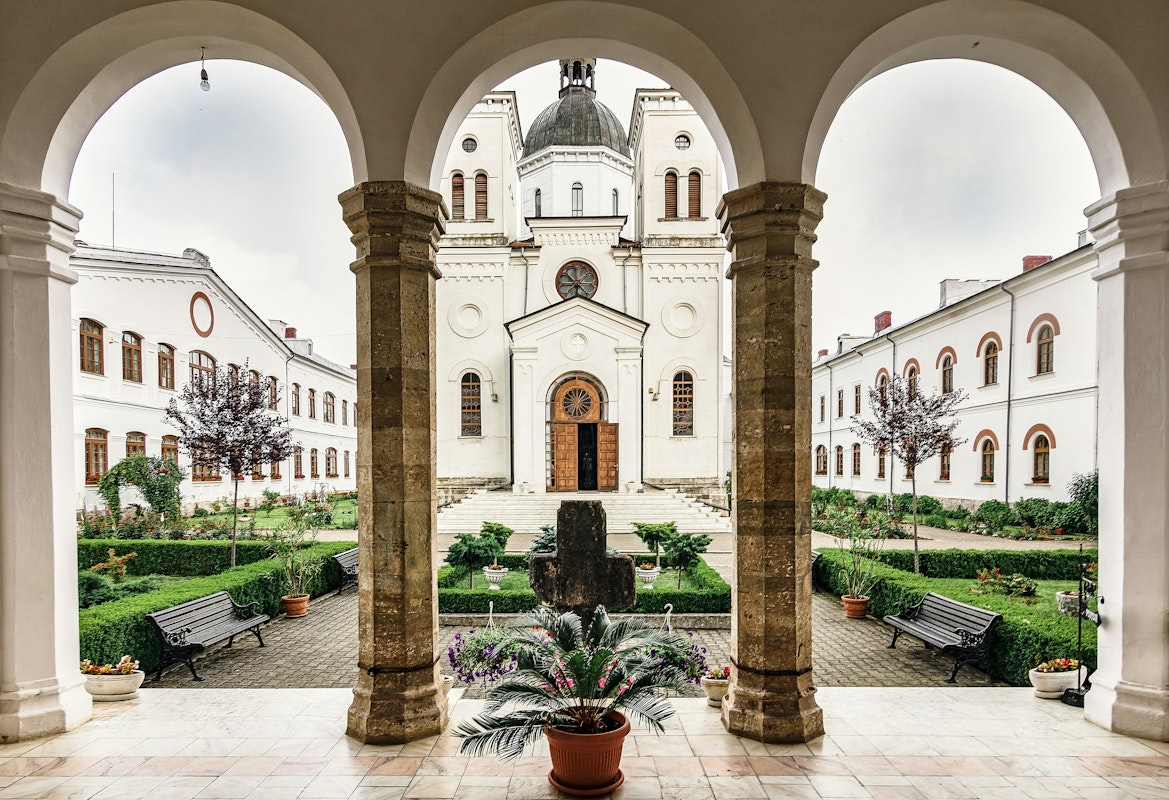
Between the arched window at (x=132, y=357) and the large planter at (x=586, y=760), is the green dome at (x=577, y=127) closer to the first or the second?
the arched window at (x=132, y=357)

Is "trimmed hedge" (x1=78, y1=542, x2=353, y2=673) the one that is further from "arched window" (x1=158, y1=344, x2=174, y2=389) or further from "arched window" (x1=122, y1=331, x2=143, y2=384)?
"arched window" (x1=158, y1=344, x2=174, y2=389)

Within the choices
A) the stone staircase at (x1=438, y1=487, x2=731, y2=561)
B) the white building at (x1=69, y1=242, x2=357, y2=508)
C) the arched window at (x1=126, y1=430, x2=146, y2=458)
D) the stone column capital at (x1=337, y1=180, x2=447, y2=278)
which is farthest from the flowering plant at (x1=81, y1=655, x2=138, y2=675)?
the arched window at (x1=126, y1=430, x2=146, y2=458)

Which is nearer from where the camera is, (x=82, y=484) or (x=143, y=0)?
(x=143, y=0)

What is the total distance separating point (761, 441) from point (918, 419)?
38.5 ft

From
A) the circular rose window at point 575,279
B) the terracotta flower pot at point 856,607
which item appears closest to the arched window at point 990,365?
the circular rose window at point 575,279

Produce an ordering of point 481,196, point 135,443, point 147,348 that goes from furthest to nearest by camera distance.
Result: point 481,196 → point 147,348 → point 135,443

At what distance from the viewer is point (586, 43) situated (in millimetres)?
5102

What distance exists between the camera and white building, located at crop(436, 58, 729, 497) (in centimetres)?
2214

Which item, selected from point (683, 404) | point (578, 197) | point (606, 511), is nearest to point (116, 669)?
point (606, 511)

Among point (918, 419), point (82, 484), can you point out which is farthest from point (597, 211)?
point (82, 484)

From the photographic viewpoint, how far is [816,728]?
464 centimetres

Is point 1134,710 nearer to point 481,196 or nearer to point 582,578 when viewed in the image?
point 582,578

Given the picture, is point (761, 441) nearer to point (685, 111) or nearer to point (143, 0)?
point (143, 0)

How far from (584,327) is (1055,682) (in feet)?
58.3
